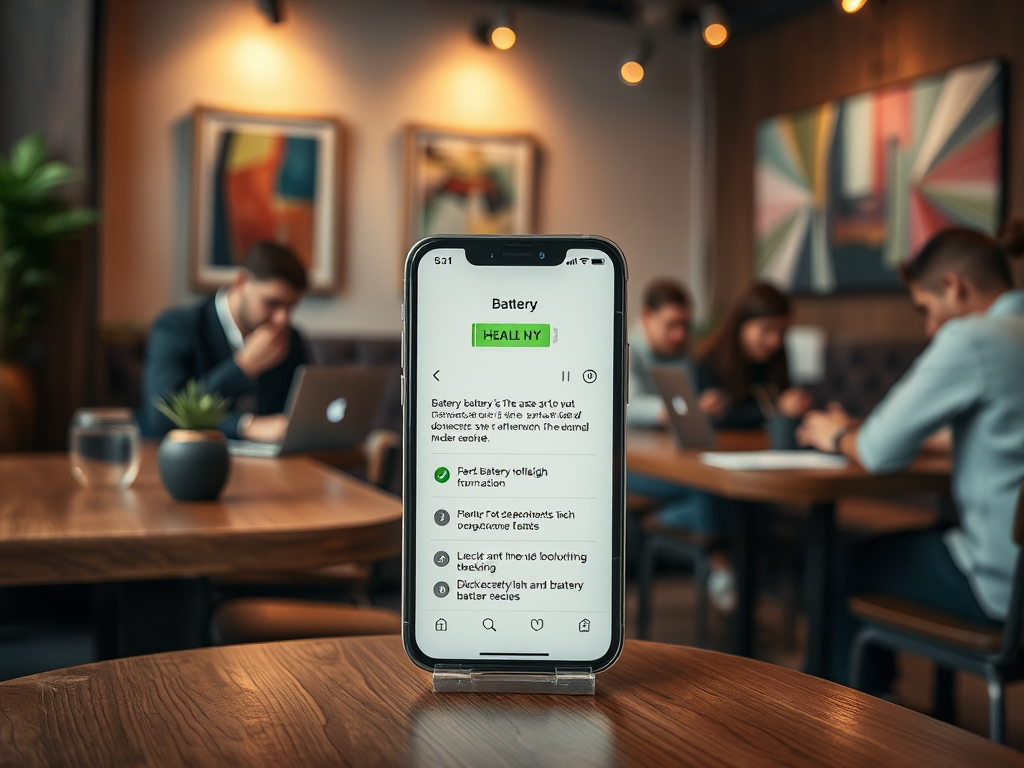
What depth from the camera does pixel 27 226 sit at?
439 cm

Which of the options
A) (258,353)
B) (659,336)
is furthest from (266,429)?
(659,336)

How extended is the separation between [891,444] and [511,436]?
1.82 metres

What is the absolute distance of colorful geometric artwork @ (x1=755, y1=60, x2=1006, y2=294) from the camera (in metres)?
4.52

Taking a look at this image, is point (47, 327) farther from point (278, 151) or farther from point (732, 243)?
point (732, 243)

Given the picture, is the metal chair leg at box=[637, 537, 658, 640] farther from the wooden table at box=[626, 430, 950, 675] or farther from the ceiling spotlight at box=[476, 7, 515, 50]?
the ceiling spotlight at box=[476, 7, 515, 50]

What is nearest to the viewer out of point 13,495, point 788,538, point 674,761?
point 674,761

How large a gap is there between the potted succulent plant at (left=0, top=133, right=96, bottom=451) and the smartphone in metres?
4.07

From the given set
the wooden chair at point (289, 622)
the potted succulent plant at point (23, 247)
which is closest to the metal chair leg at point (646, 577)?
the wooden chair at point (289, 622)

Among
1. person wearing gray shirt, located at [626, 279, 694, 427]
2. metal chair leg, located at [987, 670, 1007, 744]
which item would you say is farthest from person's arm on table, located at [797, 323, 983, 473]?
person wearing gray shirt, located at [626, 279, 694, 427]

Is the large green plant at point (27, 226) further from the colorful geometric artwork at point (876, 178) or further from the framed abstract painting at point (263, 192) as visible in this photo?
the colorful geometric artwork at point (876, 178)

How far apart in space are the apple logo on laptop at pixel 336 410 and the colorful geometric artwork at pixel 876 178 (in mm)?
3266

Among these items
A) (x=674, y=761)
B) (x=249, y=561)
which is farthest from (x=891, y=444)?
(x=674, y=761)

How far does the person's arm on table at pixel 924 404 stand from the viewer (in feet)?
7.08

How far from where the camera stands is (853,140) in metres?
5.20
